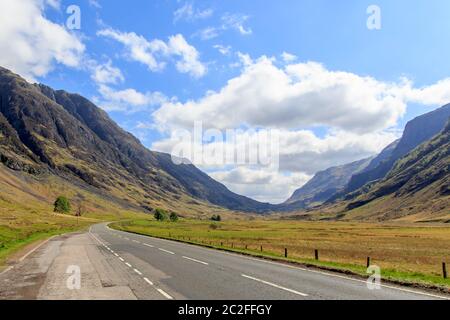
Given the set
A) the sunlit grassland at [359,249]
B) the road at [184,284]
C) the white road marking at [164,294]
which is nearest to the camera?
the white road marking at [164,294]

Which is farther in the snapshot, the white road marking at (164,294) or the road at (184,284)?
the road at (184,284)

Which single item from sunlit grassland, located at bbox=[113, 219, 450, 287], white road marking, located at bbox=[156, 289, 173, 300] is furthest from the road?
sunlit grassland, located at bbox=[113, 219, 450, 287]

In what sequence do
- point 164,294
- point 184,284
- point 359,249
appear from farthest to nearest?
point 359,249 → point 184,284 → point 164,294

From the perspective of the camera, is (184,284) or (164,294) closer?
(164,294)

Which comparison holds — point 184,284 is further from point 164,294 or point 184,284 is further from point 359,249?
point 359,249

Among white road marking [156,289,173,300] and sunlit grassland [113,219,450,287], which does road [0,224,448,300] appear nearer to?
white road marking [156,289,173,300]

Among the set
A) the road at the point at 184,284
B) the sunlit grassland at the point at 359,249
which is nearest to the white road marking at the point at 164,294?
the road at the point at 184,284

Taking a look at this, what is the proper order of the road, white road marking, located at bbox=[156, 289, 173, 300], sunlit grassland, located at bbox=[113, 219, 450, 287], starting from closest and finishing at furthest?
white road marking, located at bbox=[156, 289, 173, 300] < the road < sunlit grassland, located at bbox=[113, 219, 450, 287]

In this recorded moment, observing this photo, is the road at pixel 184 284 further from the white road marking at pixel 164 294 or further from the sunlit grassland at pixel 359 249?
the sunlit grassland at pixel 359 249

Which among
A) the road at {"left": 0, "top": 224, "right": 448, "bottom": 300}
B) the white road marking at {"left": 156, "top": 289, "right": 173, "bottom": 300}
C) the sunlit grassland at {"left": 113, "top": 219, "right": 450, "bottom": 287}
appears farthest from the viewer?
the sunlit grassland at {"left": 113, "top": 219, "right": 450, "bottom": 287}

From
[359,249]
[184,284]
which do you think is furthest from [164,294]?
[359,249]
